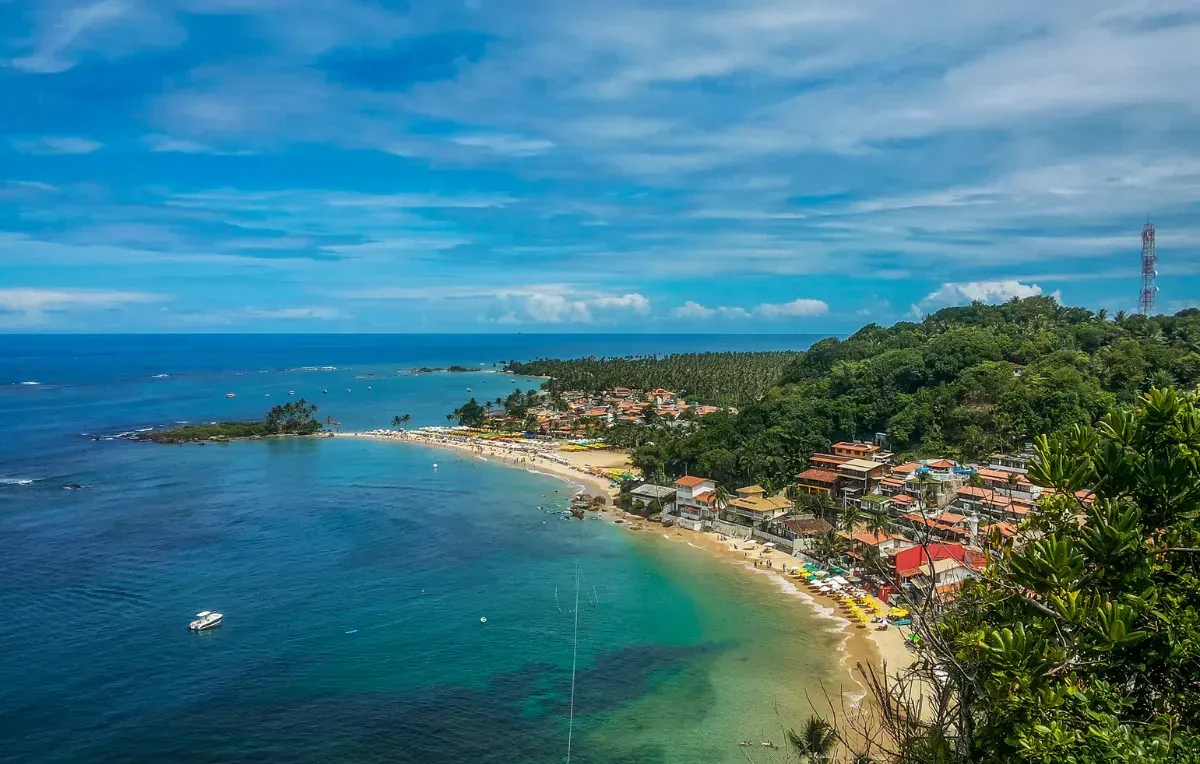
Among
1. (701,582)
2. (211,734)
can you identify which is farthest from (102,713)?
(701,582)

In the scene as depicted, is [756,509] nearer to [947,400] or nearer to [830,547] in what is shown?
[830,547]

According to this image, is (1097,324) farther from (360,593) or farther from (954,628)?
(954,628)

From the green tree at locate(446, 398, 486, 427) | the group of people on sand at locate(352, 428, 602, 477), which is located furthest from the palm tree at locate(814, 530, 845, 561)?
the green tree at locate(446, 398, 486, 427)

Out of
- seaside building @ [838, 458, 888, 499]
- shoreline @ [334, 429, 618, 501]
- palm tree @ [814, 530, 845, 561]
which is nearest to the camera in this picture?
palm tree @ [814, 530, 845, 561]

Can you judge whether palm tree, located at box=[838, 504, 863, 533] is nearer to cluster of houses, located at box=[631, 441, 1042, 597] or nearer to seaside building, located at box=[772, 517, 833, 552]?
cluster of houses, located at box=[631, 441, 1042, 597]

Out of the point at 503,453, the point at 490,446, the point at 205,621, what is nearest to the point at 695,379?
the point at 490,446

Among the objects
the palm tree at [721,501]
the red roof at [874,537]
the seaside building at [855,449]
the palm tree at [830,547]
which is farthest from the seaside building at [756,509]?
the seaside building at [855,449]

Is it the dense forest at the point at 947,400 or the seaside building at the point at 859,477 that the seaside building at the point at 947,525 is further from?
the dense forest at the point at 947,400
